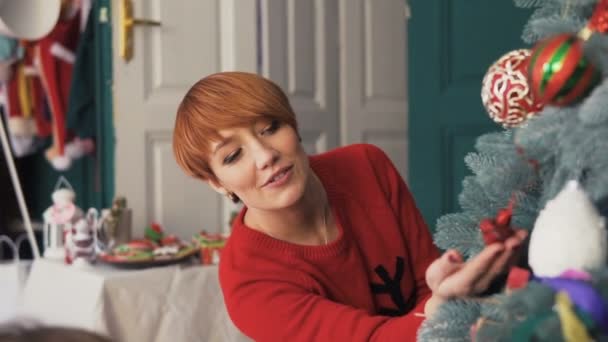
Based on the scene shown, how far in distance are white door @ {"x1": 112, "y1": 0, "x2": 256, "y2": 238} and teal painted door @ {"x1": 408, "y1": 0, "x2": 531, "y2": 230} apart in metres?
0.73

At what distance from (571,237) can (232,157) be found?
1.93ft

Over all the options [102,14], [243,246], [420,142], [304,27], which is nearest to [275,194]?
[243,246]

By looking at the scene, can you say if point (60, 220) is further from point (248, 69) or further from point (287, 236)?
point (287, 236)

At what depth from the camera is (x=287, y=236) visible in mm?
1167

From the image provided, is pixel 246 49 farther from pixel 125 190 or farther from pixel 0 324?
pixel 0 324

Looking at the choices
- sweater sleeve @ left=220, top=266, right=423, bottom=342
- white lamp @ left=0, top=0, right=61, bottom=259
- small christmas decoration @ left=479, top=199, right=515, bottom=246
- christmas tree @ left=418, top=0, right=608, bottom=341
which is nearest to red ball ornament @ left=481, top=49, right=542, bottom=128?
christmas tree @ left=418, top=0, right=608, bottom=341

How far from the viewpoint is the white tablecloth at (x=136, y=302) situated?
197cm

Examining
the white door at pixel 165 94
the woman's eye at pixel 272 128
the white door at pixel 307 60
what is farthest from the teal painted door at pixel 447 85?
the woman's eye at pixel 272 128

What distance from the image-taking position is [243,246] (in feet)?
3.68

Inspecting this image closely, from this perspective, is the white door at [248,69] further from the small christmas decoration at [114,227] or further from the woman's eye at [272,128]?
the woman's eye at [272,128]

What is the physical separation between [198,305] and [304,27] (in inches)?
60.5

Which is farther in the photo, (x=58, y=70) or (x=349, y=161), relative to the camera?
(x=58, y=70)

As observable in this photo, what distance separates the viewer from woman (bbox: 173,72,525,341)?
1.02 metres

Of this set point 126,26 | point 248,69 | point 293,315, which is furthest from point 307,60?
point 293,315
